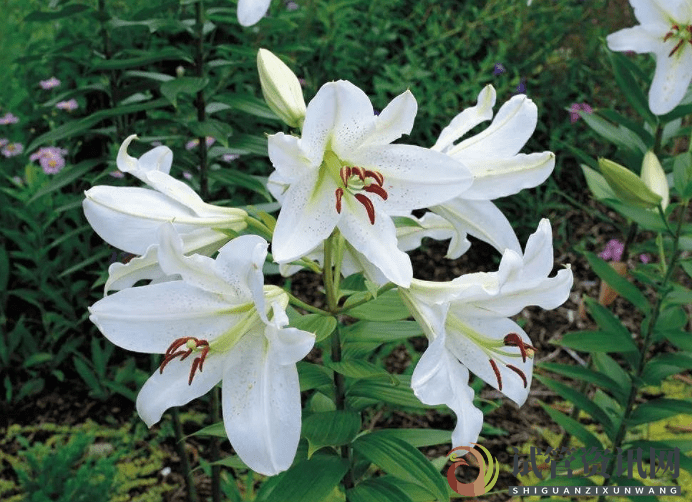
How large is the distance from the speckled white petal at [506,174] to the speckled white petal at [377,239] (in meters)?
0.14

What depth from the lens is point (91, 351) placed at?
108 inches

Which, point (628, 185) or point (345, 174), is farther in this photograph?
point (628, 185)

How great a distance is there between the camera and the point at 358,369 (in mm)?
1163

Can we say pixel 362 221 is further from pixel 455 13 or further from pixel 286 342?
pixel 455 13

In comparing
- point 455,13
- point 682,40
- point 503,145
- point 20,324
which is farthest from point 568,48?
point 503,145

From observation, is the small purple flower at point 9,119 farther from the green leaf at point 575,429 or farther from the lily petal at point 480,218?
the lily petal at point 480,218

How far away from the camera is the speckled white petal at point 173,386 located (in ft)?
3.15

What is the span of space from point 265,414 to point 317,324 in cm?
23

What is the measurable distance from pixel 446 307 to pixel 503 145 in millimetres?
276

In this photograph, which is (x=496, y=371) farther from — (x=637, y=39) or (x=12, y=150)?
(x=12, y=150)

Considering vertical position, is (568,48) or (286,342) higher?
(286,342)

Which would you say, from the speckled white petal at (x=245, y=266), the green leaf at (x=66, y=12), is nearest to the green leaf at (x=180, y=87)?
the green leaf at (x=66, y=12)

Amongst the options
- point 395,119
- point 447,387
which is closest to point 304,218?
point 395,119

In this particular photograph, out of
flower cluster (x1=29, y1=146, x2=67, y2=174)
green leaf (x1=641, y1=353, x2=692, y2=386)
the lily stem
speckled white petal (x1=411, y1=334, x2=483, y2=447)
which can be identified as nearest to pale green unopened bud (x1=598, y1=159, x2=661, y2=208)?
green leaf (x1=641, y1=353, x2=692, y2=386)
